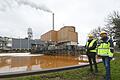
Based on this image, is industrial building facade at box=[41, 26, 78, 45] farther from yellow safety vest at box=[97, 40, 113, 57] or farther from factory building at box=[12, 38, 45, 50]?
yellow safety vest at box=[97, 40, 113, 57]

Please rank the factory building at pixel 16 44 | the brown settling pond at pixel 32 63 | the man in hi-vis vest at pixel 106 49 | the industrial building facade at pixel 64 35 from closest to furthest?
the man in hi-vis vest at pixel 106 49, the brown settling pond at pixel 32 63, the industrial building facade at pixel 64 35, the factory building at pixel 16 44

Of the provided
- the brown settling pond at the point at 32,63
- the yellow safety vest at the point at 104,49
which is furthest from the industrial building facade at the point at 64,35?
the yellow safety vest at the point at 104,49

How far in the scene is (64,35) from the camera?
43.4 m

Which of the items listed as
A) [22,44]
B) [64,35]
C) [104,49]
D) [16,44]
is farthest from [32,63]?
[16,44]

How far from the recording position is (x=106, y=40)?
8.38 metres

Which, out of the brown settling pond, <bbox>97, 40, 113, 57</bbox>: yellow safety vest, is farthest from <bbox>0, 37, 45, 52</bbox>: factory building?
<bbox>97, 40, 113, 57</bbox>: yellow safety vest

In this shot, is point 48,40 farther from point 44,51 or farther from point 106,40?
point 106,40

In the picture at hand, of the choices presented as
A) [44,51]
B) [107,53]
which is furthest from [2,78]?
[44,51]

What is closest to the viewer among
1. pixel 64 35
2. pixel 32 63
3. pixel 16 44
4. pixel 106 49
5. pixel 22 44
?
pixel 106 49

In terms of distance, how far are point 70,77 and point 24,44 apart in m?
56.6

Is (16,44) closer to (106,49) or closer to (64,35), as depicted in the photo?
(64,35)

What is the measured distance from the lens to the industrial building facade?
4222 centimetres

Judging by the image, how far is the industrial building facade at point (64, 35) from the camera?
4222 centimetres

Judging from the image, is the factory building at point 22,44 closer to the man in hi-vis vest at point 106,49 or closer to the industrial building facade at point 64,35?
the industrial building facade at point 64,35
